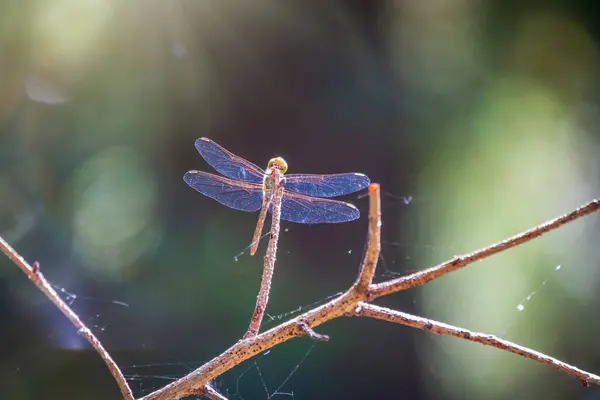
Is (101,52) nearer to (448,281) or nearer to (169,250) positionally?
(169,250)

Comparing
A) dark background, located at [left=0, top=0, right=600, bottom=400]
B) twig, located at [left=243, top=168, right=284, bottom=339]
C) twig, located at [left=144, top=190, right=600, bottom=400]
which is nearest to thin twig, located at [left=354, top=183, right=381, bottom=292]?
twig, located at [left=144, top=190, right=600, bottom=400]

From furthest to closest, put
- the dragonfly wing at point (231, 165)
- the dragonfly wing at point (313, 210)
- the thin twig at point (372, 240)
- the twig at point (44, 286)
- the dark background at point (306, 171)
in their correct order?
the dark background at point (306, 171) < the dragonfly wing at point (231, 165) < the dragonfly wing at point (313, 210) < the twig at point (44, 286) < the thin twig at point (372, 240)

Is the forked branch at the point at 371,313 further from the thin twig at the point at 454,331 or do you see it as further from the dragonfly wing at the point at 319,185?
the dragonfly wing at the point at 319,185

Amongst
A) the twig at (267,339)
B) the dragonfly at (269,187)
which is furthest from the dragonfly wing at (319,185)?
the twig at (267,339)

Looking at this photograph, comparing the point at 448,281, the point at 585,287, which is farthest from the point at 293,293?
the point at 585,287

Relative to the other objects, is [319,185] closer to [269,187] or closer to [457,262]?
[269,187]

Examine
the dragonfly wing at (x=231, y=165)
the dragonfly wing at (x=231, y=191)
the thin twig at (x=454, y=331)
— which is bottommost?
the thin twig at (x=454, y=331)

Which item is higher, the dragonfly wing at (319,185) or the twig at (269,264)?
the dragonfly wing at (319,185)

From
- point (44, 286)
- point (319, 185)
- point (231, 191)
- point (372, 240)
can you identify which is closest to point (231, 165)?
point (231, 191)

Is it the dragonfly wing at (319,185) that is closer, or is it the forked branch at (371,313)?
the forked branch at (371,313)

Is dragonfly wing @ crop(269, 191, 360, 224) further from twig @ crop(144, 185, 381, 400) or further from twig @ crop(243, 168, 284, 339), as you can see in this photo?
twig @ crop(144, 185, 381, 400)
